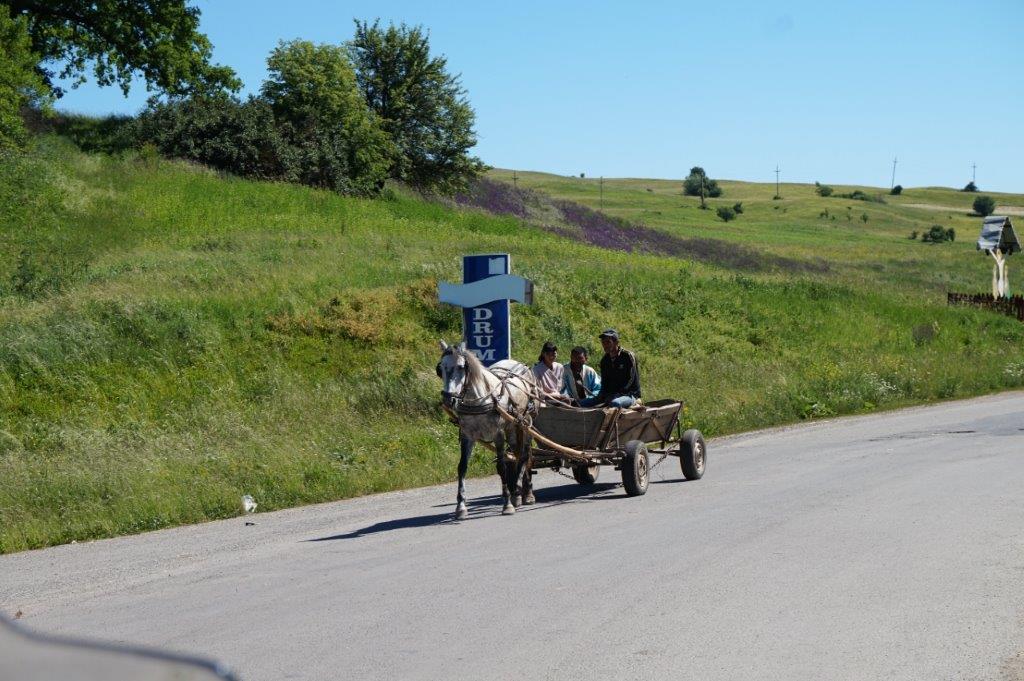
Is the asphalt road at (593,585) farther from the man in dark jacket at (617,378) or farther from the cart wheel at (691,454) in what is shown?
the man in dark jacket at (617,378)

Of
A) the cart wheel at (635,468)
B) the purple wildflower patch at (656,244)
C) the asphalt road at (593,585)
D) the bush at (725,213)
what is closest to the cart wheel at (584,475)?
the asphalt road at (593,585)

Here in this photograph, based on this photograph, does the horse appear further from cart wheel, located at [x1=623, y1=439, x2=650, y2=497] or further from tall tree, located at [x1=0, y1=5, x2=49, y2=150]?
tall tree, located at [x1=0, y1=5, x2=49, y2=150]

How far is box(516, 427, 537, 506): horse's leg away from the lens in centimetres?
1315

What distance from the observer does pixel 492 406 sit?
1249 cm

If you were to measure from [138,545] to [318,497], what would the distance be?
3519 millimetres

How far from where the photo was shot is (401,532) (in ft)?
39.9

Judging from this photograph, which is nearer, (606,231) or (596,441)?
(596,441)

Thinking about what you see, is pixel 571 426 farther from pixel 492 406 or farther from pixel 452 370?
pixel 452 370

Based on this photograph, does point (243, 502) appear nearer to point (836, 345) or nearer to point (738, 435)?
point (738, 435)

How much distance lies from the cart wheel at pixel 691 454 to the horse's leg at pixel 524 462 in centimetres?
266

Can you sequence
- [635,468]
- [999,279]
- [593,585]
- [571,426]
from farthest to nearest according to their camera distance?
[999,279], [635,468], [571,426], [593,585]

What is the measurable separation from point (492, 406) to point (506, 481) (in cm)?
118

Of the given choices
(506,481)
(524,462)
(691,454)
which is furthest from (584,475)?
(506,481)

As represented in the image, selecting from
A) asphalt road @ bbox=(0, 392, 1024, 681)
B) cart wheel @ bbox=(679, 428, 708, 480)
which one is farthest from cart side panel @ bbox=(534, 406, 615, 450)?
cart wheel @ bbox=(679, 428, 708, 480)
